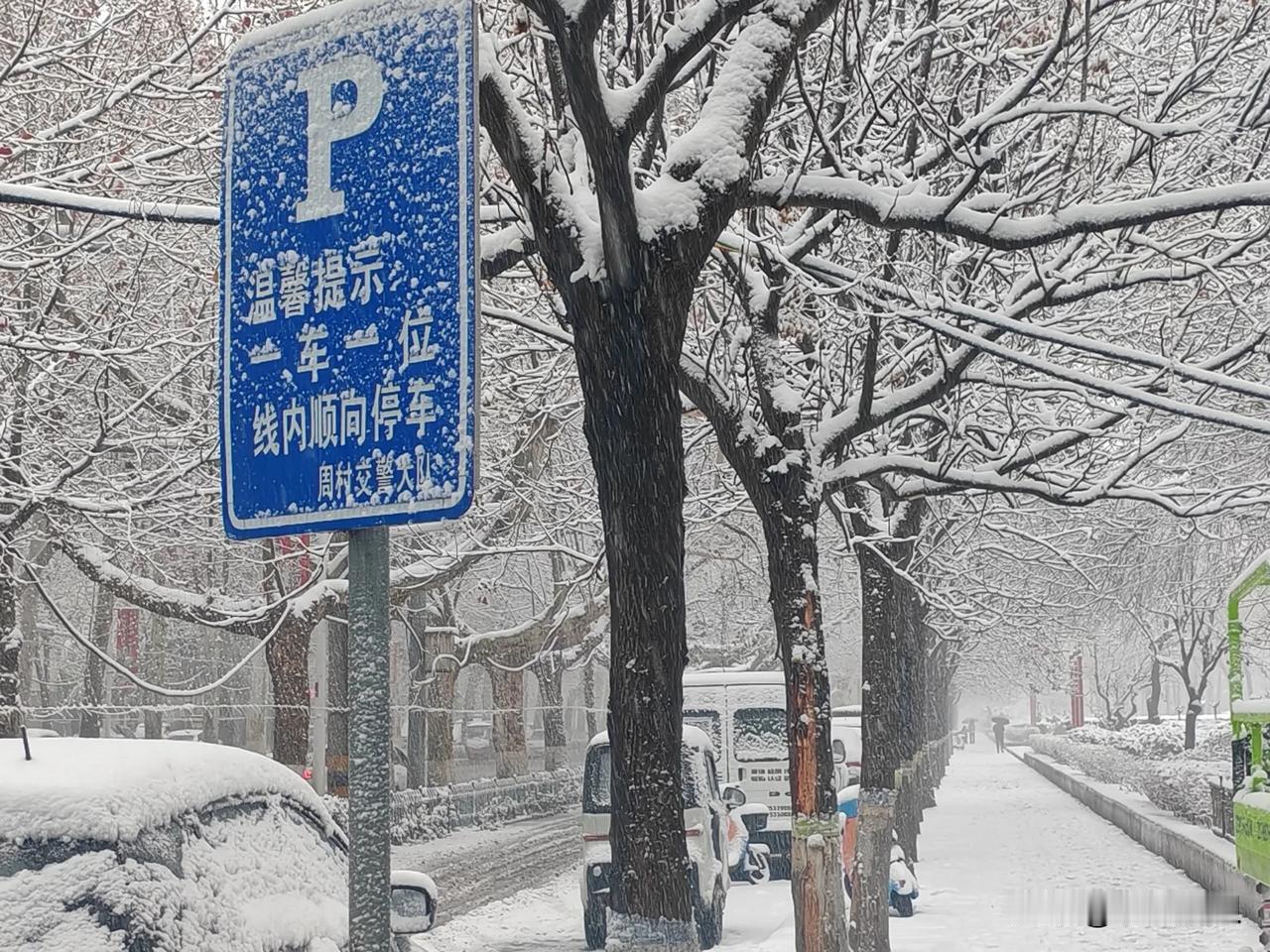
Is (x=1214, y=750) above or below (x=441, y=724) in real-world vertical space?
below

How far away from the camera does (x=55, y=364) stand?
42.5 ft

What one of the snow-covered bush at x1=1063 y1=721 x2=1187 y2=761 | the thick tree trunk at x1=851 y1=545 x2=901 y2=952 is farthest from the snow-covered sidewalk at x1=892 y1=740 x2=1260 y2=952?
the snow-covered bush at x1=1063 y1=721 x2=1187 y2=761

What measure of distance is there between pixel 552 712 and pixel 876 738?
79.3 ft

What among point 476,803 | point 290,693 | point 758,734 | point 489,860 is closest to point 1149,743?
point 476,803

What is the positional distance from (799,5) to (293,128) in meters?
3.73

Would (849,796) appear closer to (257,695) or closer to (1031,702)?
(257,695)

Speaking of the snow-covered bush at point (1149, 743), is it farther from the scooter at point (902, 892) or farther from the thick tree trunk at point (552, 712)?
the scooter at point (902, 892)

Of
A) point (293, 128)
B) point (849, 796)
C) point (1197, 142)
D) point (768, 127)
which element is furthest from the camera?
point (849, 796)

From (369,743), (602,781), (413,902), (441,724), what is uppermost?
(369,743)

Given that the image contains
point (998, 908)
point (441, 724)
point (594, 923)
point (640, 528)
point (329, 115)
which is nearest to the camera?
point (329, 115)

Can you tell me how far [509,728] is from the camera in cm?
3419

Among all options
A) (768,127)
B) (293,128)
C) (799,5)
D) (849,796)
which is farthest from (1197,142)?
(849,796)

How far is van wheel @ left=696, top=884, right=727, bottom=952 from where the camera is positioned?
14.8m

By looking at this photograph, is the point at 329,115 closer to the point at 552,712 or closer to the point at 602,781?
the point at 602,781
